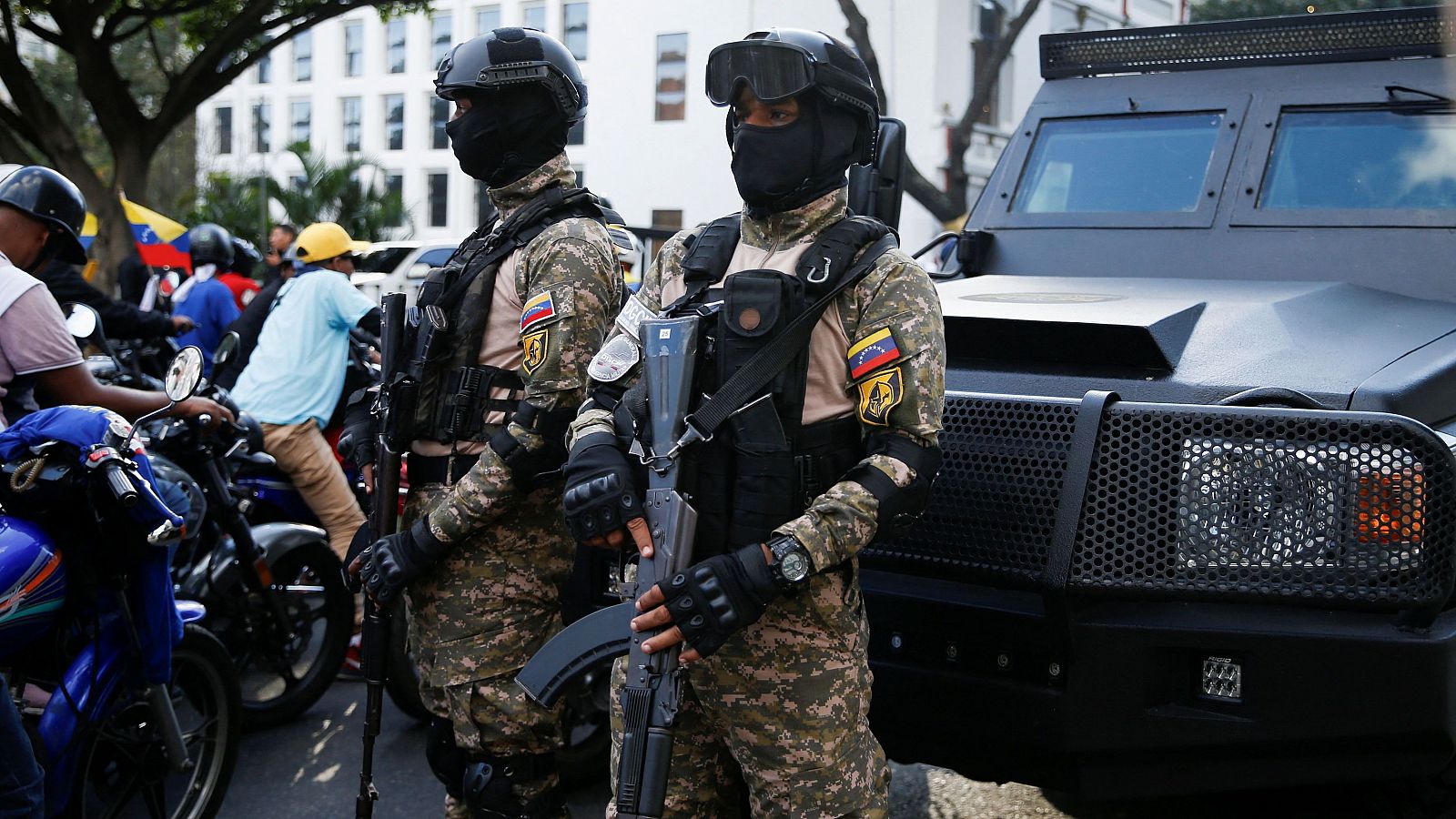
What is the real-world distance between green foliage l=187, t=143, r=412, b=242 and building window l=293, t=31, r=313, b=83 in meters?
9.37

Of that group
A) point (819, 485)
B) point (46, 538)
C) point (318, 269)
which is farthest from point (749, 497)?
point (318, 269)

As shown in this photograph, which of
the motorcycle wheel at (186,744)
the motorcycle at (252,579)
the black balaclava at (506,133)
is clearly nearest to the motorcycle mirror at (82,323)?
the motorcycle at (252,579)

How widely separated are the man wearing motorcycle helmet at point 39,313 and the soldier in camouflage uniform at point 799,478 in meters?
1.58

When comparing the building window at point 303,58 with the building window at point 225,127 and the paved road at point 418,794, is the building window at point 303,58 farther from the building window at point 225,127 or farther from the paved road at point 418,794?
the paved road at point 418,794

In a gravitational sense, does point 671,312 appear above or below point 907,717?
above

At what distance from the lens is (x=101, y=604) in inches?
136

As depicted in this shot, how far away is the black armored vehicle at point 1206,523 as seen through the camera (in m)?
2.84

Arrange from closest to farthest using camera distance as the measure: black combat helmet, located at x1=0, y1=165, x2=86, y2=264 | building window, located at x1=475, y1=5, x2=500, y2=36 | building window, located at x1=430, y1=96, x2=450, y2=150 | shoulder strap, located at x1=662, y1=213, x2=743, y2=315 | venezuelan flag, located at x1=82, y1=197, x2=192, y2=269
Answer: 1. shoulder strap, located at x1=662, y1=213, x2=743, y2=315
2. black combat helmet, located at x1=0, y1=165, x2=86, y2=264
3. venezuelan flag, located at x1=82, y1=197, x2=192, y2=269
4. building window, located at x1=475, y1=5, x2=500, y2=36
5. building window, located at x1=430, y1=96, x2=450, y2=150

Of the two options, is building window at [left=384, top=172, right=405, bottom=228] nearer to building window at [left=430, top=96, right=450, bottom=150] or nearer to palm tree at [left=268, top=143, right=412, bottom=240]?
palm tree at [left=268, top=143, right=412, bottom=240]

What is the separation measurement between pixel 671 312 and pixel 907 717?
4.01ft

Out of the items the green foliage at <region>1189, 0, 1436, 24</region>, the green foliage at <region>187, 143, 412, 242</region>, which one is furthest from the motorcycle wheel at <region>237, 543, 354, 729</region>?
the green foliage at <region>187, 143, 412, 242</region>

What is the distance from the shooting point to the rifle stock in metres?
3.34

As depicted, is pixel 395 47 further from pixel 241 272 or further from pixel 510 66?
pixel 510 66

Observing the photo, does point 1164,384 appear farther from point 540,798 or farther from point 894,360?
point 540,798
